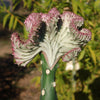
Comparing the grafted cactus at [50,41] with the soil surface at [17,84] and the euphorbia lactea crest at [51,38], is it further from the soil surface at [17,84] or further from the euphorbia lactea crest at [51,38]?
the soil surface at [17,84]

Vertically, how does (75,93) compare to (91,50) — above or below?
below

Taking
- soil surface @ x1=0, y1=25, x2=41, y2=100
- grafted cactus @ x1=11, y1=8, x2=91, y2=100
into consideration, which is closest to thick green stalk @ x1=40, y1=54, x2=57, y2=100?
grafted cactus @ x1=11, y1=8, x2=91, y2=100

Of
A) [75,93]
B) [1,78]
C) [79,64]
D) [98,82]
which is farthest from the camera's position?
[1,78]

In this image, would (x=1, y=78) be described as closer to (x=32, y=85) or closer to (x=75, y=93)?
(x=32, y=85)

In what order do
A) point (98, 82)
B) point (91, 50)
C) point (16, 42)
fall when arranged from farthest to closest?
point (98, 82)
point (91, 50)
point (16, 42)

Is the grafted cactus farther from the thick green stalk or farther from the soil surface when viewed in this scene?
the soil surface

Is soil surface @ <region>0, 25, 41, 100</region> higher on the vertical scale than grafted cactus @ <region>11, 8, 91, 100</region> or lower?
lower

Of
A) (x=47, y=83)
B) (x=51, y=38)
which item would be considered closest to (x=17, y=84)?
(x=47, y=83)

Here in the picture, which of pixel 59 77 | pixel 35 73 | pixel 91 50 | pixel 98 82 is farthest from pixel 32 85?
pixel 91 50
